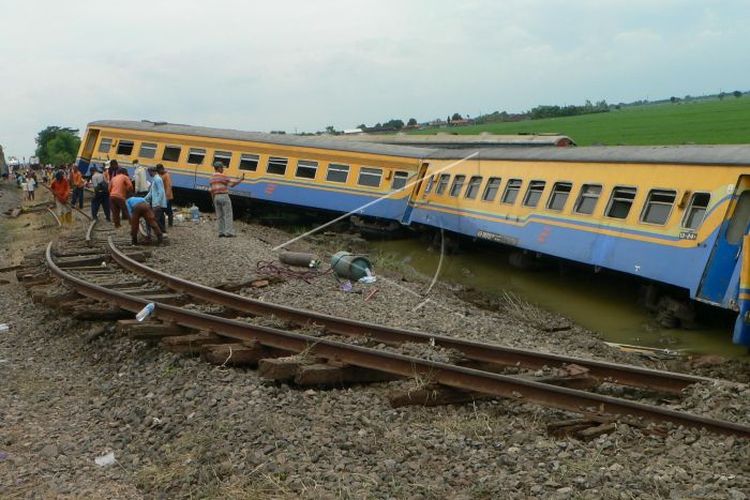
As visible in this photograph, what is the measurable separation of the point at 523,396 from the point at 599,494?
5.36 feet

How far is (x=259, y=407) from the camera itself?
590 centimetres

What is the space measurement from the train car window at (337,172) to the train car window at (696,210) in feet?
40.8

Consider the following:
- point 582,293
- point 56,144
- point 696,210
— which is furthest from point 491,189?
point 56,144

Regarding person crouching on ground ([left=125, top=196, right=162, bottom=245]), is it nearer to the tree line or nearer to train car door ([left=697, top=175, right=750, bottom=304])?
train car door ([left=697, top=175, right=750, bottom=304])

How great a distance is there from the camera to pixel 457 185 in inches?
791

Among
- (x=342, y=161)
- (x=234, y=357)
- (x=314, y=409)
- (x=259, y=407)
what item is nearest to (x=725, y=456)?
(x=314, y=409)

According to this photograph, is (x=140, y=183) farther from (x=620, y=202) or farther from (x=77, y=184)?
(x=620, y=202)

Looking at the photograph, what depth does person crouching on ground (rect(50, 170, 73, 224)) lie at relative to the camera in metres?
20.5

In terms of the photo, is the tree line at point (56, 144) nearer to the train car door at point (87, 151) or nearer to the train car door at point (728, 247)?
the train car door at point (87, 151)

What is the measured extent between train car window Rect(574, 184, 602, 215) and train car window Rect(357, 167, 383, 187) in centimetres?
872

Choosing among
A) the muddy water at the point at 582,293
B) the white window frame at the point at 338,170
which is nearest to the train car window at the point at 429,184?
the muddy water at the point at 582,293

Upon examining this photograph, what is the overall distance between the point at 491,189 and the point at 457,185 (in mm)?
1979

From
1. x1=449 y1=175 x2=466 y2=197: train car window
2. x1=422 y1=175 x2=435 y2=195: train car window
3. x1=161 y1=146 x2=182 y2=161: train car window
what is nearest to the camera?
x1=449 y1=175 x2=466 y2=197: train car window

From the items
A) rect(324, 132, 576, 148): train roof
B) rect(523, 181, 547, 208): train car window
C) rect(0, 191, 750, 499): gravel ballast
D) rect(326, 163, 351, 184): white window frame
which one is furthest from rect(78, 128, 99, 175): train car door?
rect(0, 191, 750, 499): gravel ballast
